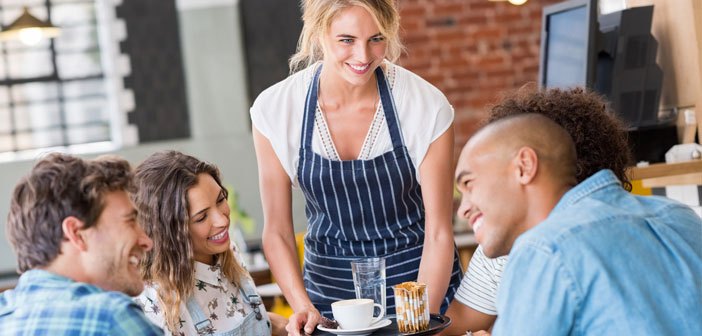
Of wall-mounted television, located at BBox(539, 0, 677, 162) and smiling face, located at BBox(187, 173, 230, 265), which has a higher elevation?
wall-mounted television, located at BBox(539, 0, 677, 162)

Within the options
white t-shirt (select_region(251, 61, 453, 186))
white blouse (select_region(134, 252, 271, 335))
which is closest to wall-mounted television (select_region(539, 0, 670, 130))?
white t-shirt (select_region(251, 61, 453, 186))

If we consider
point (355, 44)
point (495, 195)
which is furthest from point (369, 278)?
point (495, 195)

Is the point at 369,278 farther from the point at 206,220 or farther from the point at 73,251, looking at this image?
the point at 73,251

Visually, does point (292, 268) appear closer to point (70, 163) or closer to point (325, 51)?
point (325, 51)

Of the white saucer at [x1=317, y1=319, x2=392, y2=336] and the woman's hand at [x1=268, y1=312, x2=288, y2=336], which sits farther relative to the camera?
the woman's hand at [x1=268, y1=312, x2=288, y2=336]

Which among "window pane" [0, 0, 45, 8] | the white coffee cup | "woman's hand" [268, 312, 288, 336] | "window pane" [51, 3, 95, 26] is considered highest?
"window pane" [0, 0, 45, 8]

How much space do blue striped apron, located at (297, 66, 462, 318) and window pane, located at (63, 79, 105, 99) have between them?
5255 mm

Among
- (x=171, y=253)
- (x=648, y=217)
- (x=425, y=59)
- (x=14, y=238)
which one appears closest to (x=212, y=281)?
(x=171, y=253)

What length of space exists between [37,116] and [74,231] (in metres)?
6.21

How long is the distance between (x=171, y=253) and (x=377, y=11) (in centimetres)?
68

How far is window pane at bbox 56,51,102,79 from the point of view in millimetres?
7254

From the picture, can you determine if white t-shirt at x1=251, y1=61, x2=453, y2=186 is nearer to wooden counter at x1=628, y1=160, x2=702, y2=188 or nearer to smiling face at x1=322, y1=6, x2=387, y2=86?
smiling face at x1=322, y1=6, x2=387, y2=86

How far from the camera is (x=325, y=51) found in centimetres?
224

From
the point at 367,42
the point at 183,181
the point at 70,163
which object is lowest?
the point at 183,181
